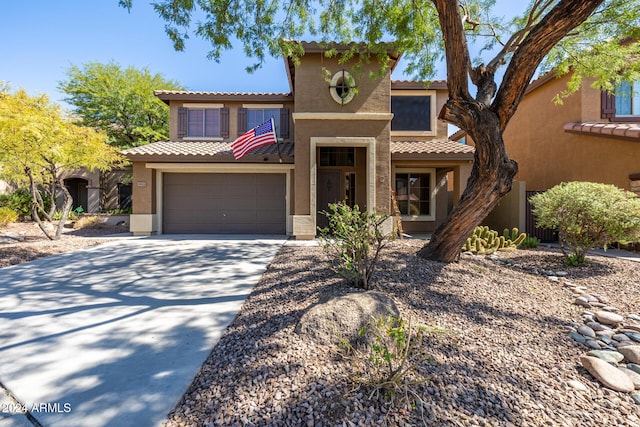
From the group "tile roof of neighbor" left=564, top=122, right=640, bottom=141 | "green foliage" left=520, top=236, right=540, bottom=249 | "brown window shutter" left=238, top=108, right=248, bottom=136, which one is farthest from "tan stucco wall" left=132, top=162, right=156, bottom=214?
"tile roof of neighbor" left=564, top=122, right=640, bottom=141

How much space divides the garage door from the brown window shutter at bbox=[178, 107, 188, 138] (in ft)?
7.36

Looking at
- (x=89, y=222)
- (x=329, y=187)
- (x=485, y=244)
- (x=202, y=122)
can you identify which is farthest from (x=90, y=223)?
(x=485, y=244)

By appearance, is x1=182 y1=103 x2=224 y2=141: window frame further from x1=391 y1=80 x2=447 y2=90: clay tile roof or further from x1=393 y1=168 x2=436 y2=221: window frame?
x1=393 y1=168 x2=436 y2=221: window frame

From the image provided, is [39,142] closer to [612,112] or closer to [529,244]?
[529,244]

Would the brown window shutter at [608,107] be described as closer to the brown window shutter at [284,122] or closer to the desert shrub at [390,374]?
the brown window shutter at [284,122]

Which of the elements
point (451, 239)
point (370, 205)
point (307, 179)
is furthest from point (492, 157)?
point (307, 179)

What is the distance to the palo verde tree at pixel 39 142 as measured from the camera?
7254 mm

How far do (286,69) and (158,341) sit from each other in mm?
9602

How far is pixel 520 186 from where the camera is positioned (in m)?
9.71

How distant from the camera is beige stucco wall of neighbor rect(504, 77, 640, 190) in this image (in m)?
8.50

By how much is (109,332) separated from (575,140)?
557 inches

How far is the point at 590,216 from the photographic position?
555cm

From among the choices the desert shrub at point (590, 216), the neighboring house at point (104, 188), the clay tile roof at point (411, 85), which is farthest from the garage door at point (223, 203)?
the desert shrub at point (590, 216)

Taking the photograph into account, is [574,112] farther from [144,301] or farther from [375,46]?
[144,301]
